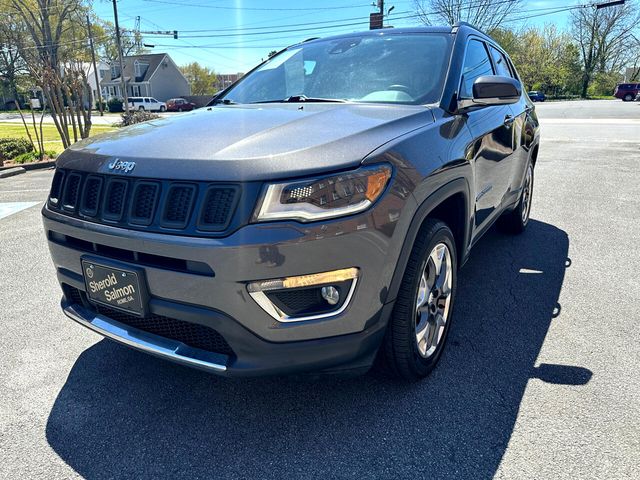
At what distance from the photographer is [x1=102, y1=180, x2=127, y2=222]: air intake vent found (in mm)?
2023

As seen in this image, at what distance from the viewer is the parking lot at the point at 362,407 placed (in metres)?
1.98

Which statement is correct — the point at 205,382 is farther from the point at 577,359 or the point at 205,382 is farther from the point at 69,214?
the point at 577,359

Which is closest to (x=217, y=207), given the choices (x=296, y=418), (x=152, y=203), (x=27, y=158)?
(x=152, y=203)

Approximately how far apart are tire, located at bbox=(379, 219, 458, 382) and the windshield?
33.0 inches

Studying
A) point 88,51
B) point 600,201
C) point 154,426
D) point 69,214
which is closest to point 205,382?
point 154,426

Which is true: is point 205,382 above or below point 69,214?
below

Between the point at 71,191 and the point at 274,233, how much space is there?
119 cm

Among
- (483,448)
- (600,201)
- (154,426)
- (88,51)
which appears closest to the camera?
(483,448)

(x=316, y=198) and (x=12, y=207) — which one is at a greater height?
(x=316, y=198)

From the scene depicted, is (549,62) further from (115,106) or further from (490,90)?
(490,90)

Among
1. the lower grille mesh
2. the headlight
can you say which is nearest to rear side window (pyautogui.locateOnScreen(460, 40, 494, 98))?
the headlight

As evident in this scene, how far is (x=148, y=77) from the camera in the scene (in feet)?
204

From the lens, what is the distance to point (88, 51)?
47.3 meters

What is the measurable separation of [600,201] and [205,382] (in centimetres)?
597
